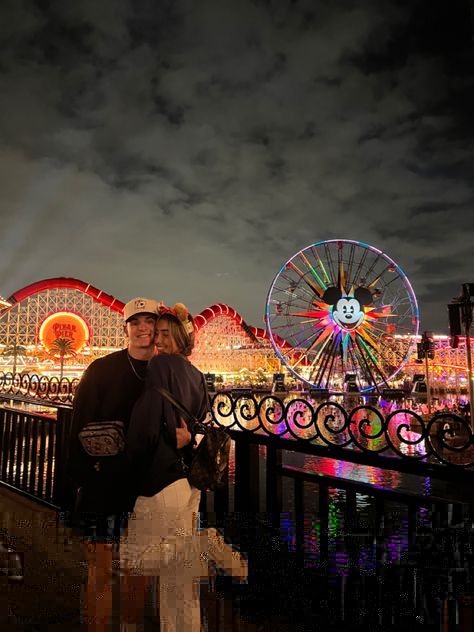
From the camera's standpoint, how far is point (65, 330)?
36.3 m

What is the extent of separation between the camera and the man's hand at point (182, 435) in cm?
213

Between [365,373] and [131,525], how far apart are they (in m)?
27.1

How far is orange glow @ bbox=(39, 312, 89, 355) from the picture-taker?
116 feet

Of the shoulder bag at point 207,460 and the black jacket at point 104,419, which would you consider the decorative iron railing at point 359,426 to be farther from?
the black jacket at point 104,419

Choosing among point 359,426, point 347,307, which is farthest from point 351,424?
point 347,307

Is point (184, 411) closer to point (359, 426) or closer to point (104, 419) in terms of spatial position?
point (104, 419)

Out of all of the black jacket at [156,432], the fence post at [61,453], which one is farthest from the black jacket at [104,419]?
the fence post at [61,453]

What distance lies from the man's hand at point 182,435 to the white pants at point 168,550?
17cm

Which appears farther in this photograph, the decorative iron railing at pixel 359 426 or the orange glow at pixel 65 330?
the orange glow at pixel 65 330

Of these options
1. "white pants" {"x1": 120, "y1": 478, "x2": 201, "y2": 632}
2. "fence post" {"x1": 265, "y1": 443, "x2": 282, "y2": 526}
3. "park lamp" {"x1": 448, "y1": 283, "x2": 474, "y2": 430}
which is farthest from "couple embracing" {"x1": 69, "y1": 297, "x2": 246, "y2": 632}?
"park lamp" {"x1": 448, "y1": 283, "x2": 474, "y2": 430}

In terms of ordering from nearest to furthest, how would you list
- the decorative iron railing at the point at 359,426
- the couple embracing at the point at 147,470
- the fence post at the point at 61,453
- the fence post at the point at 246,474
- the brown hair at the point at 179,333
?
the decorative iron railing at the point at 359,426 < the couple embracing at the point at 147,470 < the brown hair at the point at 179,333 < the fence post at the point at 246,474 < the fence post at the point at 61,453

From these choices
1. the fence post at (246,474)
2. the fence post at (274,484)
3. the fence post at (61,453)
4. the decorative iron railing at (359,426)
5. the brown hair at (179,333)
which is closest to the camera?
the decorative iron railing at (359,426)

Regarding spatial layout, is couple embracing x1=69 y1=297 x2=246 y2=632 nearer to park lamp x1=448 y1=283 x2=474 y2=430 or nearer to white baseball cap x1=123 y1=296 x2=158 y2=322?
white baseball cap x1=123 y1=296 x2=158 y2=322

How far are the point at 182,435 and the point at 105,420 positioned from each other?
39 cm
